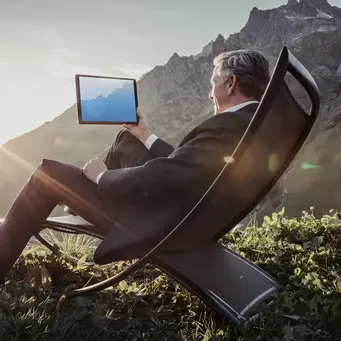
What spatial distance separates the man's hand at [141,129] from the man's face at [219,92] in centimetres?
71

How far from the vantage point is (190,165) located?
9.23 feet

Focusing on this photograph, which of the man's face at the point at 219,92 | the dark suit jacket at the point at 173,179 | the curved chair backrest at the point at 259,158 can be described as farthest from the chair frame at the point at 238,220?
the man's face at the point at 219,92

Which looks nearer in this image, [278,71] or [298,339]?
[278,71]

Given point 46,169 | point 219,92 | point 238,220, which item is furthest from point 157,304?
point 219,92

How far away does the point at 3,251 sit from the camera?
11.1 ft

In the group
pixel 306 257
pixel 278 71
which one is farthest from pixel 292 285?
pixel 278 71

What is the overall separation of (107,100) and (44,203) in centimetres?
79

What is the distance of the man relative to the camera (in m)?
2.82

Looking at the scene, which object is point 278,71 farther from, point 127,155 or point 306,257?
point 306,257

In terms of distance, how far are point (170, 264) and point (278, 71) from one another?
1401 mm

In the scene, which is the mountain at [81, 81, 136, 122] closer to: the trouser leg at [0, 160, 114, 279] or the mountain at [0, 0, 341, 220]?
the trouser leg at [0, 160, 114, 279]

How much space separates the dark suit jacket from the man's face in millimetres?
192

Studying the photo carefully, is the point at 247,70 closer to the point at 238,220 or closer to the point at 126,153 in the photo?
the point at 238,220

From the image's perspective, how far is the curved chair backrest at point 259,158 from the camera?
243 cm
